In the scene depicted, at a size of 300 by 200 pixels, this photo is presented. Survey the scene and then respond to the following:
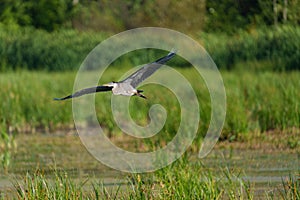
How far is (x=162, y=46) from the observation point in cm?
2528

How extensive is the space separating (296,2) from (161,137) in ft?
46.8

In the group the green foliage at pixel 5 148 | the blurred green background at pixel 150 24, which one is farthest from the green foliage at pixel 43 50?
the green foliage at pixel 5 148

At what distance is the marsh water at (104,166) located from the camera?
9.40m

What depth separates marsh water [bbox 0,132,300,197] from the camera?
9.40m

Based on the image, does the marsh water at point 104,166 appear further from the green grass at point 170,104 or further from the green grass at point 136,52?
the green grass at point 136,52

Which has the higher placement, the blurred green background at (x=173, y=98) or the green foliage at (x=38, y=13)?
the green foliage at (x=38, y=13)

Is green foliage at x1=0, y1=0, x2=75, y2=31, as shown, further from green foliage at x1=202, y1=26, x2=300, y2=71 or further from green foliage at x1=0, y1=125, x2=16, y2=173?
green foliage at x1=0, y1=125, x2=16, y2=173

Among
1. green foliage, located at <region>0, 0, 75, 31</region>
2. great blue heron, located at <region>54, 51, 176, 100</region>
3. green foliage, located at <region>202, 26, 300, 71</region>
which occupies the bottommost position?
great blue heron, located at <region>54, 51, 176, 100</region>

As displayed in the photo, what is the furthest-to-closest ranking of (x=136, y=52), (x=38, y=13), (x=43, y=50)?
(x=38, y=13)
(x=136, y=52)
(x=43, y=50)

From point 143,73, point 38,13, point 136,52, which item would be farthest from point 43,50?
point 143,73

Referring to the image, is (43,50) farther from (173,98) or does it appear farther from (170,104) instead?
(170,104)

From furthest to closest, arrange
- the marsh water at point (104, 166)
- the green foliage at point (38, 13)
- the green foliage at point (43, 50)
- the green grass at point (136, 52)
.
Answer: the green foliage at point (38, 13)
the green foliage at point (43, 50)
the green grass at point (136, 52)
the marsh water at point (104, 166)

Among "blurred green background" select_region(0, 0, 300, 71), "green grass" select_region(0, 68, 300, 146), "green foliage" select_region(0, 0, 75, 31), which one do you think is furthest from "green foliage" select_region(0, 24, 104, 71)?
"green foliage" select_region(0, 0, 75, 31)

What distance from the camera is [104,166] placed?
36.1ft
